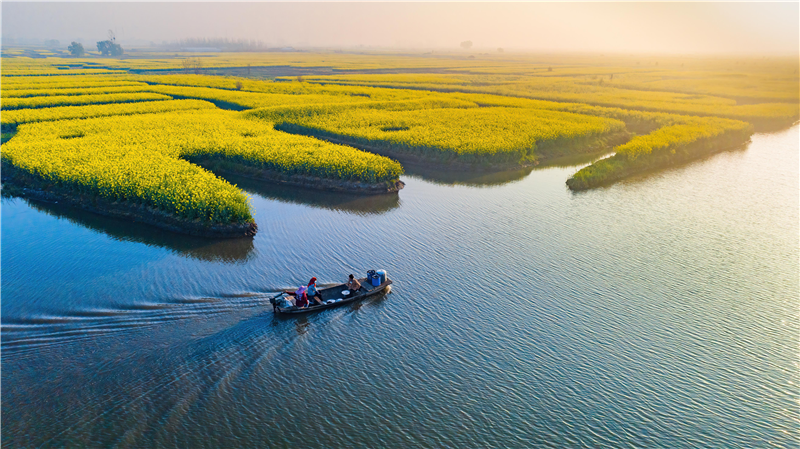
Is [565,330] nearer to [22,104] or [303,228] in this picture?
[303,228]

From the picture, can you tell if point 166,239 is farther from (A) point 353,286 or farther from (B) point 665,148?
(B) point 665,148

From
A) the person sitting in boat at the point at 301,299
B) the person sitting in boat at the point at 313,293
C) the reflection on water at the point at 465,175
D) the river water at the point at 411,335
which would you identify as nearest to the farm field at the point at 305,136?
the reflection on water at the point at 465,175

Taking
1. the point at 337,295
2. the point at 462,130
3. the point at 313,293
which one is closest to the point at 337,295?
the point at 337,295

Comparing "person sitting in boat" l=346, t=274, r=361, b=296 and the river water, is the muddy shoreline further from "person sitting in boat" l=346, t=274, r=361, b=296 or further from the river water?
"person sitting in boat" l=346, t=274, r=361, b=296

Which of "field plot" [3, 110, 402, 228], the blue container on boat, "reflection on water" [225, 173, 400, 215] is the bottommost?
the blue container on boat

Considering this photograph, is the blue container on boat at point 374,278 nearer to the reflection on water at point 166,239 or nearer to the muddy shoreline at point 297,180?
the reflection on water at point 166,239

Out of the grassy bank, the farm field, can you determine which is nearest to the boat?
the farm field

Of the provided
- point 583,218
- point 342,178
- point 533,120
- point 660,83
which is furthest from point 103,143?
point 660,83
